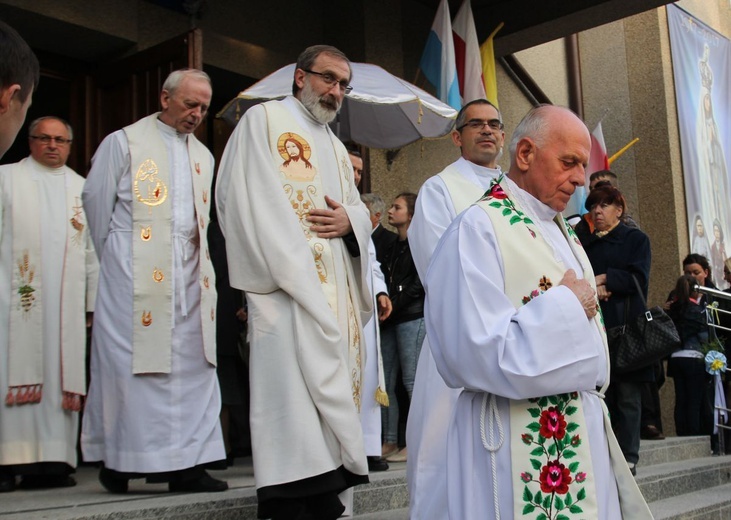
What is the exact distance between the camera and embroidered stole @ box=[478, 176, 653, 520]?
9.27ft

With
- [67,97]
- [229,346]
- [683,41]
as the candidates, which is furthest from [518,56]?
[229,346]

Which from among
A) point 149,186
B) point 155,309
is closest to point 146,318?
point 155,309

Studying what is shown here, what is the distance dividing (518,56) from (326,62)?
7789mm

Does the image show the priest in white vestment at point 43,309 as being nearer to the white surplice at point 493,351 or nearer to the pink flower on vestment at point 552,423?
the white surplice at point 493,351

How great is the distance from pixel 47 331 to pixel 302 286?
7.64ft

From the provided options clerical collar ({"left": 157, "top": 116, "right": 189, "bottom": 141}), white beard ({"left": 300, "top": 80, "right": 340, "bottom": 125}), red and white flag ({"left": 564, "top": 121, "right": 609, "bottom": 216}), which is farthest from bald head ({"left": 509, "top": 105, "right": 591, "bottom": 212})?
red and white flag ({"left": 564, "top": 121, "right": 609, "bottom": 216})

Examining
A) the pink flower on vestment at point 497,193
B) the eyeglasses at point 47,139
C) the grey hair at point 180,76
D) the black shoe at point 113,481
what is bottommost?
the black shoe at point 113,481

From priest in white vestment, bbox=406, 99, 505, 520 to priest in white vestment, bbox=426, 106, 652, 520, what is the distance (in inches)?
22.7

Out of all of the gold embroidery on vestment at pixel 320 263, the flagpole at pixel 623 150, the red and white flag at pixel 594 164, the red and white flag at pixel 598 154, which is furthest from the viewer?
the flagpole at pixel 623 150

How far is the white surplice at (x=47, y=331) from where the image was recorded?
5.25 metres

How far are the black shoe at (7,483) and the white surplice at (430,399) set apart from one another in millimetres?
2347

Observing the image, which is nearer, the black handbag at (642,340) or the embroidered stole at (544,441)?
the embroidered stole at (544,441)

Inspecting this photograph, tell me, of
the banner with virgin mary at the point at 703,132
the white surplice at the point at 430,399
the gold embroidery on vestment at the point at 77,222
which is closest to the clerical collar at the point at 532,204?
the white surplice at the point at 430,399

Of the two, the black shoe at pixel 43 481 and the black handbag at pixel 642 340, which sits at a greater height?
the black handbag at pixel 642 340
